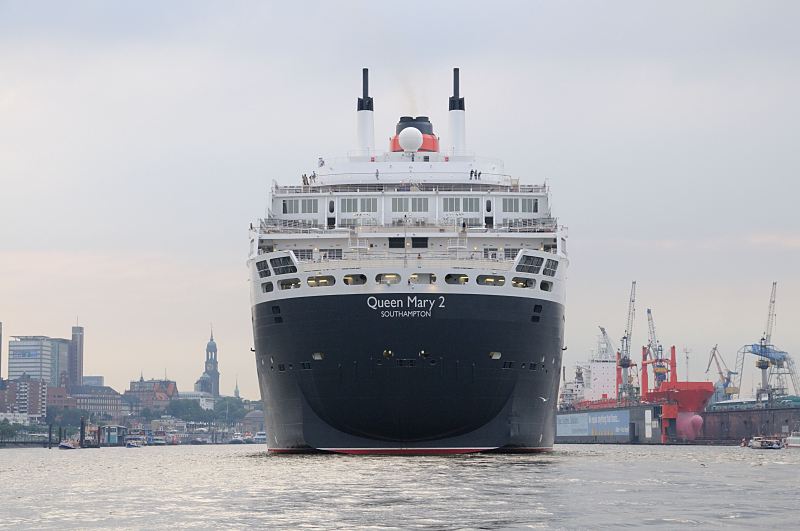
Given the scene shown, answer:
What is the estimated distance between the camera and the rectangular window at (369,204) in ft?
242

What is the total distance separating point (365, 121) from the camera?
286 feet

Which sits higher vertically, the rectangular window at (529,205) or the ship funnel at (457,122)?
the ship funnel at (457,122)

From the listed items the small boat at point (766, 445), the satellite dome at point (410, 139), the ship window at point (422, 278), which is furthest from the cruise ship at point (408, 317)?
the small boat at point (766, 445)

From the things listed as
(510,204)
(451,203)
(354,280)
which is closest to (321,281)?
(354,280)

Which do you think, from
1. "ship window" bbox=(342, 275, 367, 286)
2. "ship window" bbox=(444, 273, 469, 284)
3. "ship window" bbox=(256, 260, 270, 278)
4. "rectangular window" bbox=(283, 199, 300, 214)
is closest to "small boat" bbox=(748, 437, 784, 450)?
"rectangular window" bbox=(283, 199, 300, 214)

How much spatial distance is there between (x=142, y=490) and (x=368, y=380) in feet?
49.0

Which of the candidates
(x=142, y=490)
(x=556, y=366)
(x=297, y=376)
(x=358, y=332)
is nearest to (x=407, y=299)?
(x=358, y=332)

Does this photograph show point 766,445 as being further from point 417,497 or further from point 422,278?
point 417,497

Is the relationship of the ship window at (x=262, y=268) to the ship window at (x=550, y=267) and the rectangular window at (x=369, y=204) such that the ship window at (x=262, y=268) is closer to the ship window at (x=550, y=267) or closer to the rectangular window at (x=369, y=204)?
the rectangular window at (x=369, y=204)

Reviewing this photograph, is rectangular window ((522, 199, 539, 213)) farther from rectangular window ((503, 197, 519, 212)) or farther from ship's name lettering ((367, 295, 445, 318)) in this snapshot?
ship's name lettering ((367, 295, 445, 318))

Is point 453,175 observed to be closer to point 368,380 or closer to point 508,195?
point 508,195

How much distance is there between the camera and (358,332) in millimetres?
64375

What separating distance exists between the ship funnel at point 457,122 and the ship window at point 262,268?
2040cm

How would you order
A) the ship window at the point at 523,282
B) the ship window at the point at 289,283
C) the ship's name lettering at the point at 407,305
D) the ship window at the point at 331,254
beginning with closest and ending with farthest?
1. the ship's name lettering at the point at 407,305
2. the ship window at the point at 523,282
3. the ship window at the point at 289,283
4. the ship window at the point at 331,254
